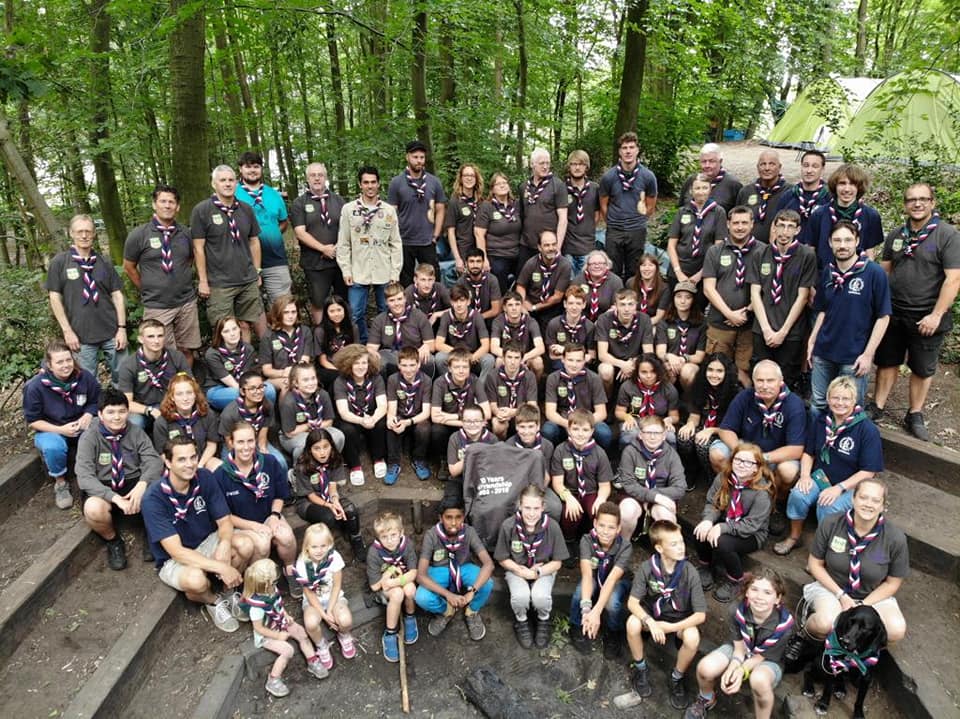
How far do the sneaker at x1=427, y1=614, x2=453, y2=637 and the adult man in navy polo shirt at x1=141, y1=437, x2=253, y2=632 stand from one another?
4.64 feet

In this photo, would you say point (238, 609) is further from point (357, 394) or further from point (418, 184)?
point (418, 184)

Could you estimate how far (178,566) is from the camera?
4586 millimetres

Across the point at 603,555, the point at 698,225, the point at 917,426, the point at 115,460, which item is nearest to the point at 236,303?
the point at 115,460

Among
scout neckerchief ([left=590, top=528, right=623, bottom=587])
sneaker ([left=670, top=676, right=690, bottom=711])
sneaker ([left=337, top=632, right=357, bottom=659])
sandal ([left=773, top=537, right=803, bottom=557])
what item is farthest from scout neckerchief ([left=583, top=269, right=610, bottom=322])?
sneaker ([left=337, top=632, right=357, bottom=659])

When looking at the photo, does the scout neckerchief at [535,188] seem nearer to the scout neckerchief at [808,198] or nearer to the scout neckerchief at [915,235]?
the scout neckerchief at [808,198]

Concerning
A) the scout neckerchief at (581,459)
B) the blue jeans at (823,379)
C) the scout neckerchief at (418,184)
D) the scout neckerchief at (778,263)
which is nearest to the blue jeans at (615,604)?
the scout neckerchief at (581,459)

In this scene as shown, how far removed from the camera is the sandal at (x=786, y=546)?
4.90 metres

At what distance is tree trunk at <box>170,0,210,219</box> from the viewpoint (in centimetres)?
648

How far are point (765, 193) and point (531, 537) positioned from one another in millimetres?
4057

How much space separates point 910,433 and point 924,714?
8.59ft

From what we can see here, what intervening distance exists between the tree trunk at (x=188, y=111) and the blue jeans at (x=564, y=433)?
4360 millimetres

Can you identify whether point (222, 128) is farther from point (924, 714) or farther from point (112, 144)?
point (924, 714)

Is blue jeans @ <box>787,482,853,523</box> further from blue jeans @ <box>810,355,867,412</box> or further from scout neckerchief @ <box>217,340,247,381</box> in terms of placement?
scout neckerchief @ <box>217,340,247,381</box>

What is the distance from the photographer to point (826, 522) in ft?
14.0
